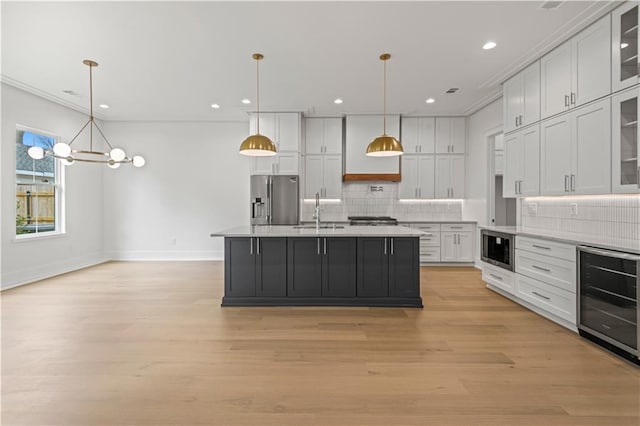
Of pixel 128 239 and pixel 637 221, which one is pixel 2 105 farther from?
pixel 637 221

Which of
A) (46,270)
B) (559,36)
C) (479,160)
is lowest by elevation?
(46,270)

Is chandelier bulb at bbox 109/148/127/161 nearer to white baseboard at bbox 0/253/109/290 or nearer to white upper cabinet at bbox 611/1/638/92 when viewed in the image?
white baseboard at bbox 0/253/109/290

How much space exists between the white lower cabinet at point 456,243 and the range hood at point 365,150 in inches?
59.4

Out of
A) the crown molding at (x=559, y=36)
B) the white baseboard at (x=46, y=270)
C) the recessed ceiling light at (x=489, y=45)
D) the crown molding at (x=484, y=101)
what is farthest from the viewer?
the crown molding at (x=484, y=101)

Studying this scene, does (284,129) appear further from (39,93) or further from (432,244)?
(39,93)

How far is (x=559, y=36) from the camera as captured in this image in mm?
3422

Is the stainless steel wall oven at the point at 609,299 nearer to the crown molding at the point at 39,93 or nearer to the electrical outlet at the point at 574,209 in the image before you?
the electrical outlet at the point at 574,209

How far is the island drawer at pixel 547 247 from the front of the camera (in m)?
3.15

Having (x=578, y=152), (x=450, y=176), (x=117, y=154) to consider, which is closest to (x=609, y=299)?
Result: (x=578, y=152)

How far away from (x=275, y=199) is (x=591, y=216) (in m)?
4.75

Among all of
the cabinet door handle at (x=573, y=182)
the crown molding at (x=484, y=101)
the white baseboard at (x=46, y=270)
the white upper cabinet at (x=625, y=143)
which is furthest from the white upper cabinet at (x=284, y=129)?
the white upper cabinet at (x=625, y=143)

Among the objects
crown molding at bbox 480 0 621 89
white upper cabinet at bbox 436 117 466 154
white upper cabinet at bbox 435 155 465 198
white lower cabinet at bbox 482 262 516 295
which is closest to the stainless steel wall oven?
white lower cabinet at bbox 482 262 516 295

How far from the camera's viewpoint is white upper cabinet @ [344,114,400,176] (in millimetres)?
6531

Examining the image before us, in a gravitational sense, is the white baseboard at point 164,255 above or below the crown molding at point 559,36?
below
